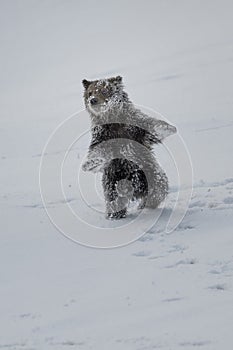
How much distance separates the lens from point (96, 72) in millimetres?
18422

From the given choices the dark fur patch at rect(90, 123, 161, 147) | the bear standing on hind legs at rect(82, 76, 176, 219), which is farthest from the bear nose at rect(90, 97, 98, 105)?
the dark fur patch at rect(90, 123, 161, 147)

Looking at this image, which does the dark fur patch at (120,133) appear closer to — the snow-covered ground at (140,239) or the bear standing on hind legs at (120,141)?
the bear standing on hind legs at (120,141)

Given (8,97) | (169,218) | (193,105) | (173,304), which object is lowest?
(173,304)

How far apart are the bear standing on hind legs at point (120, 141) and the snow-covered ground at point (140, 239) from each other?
54 centimetres

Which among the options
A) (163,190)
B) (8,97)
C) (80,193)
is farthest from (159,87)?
(163,190)

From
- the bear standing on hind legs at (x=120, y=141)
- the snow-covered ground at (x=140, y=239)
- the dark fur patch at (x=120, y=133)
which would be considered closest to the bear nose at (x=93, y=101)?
the bear standing on hind legs at (x=120, y=141)

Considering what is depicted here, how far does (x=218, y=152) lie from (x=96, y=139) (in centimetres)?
407

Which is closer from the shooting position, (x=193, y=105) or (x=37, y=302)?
(x=37, y=302)

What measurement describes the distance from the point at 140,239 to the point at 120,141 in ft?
3.46

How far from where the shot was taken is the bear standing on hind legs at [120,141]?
723 cm

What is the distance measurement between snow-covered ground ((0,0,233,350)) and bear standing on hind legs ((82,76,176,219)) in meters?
0.54

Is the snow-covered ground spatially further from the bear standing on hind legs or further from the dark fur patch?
the dark fur patch

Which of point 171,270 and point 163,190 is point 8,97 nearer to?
point 163,190

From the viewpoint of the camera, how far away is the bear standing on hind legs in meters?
7.23
